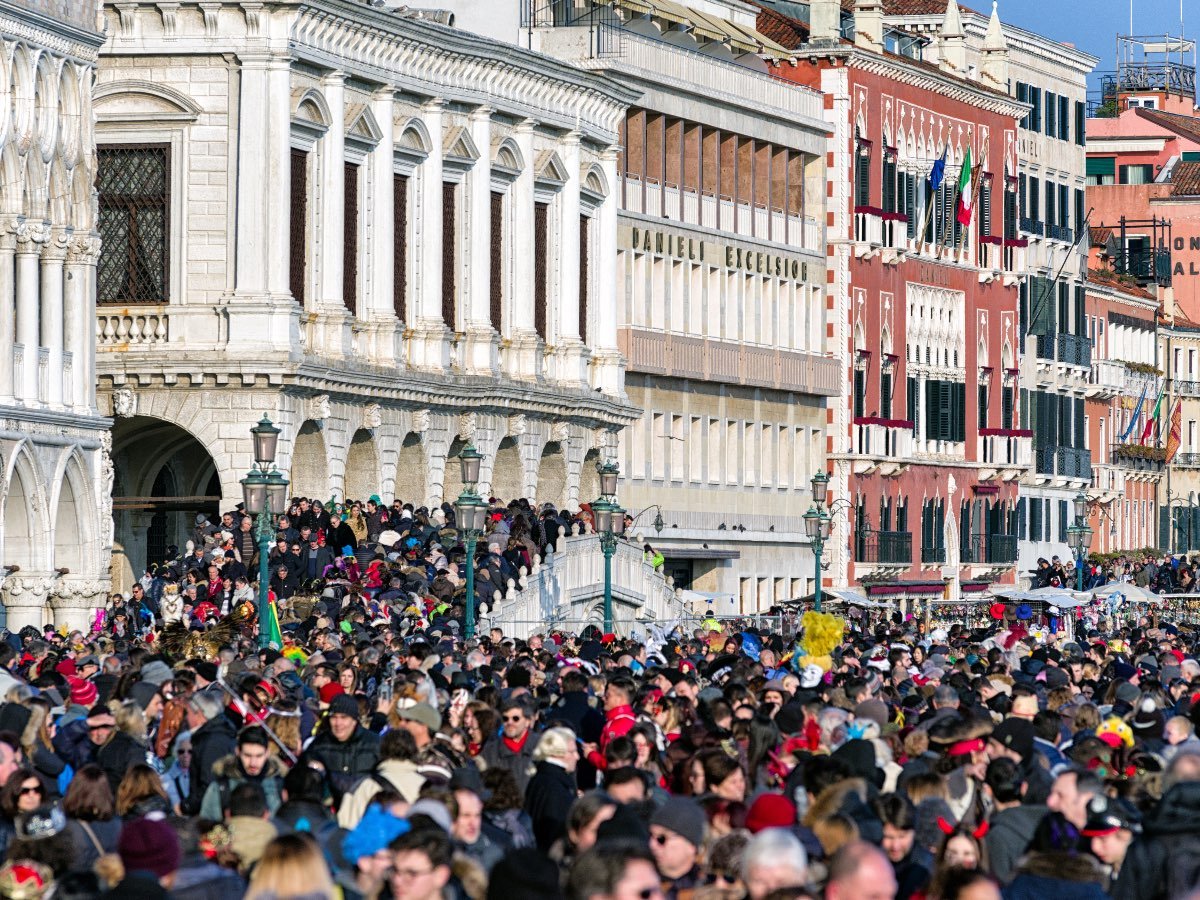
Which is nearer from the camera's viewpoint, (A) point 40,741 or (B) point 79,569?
(A) point 40,741

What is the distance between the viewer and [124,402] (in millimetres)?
53125

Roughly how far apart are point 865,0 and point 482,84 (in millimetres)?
24518

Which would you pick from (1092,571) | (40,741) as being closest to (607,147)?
(1092,571)

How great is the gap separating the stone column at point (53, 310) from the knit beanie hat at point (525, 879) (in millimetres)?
34759

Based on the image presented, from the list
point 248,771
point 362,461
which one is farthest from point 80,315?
point 248,771

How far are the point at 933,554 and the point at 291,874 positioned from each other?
245 feet

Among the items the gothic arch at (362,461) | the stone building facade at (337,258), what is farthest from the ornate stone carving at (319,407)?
the gothic arch at (362,461)

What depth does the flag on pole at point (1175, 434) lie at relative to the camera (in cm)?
10925

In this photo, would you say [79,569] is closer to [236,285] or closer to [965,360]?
[236,285]

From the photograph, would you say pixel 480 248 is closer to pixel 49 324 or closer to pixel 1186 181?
pixel 49 324

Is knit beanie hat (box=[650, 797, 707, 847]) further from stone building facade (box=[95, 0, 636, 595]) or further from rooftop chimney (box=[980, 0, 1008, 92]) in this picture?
rooftop chimney (box=[980, 0, 1008, 92])

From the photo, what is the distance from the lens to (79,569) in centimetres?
4769

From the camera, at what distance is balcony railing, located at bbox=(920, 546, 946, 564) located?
284ft

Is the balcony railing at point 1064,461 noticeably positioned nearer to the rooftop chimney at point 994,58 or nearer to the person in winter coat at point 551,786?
the rooftop chimney at point 994,58
